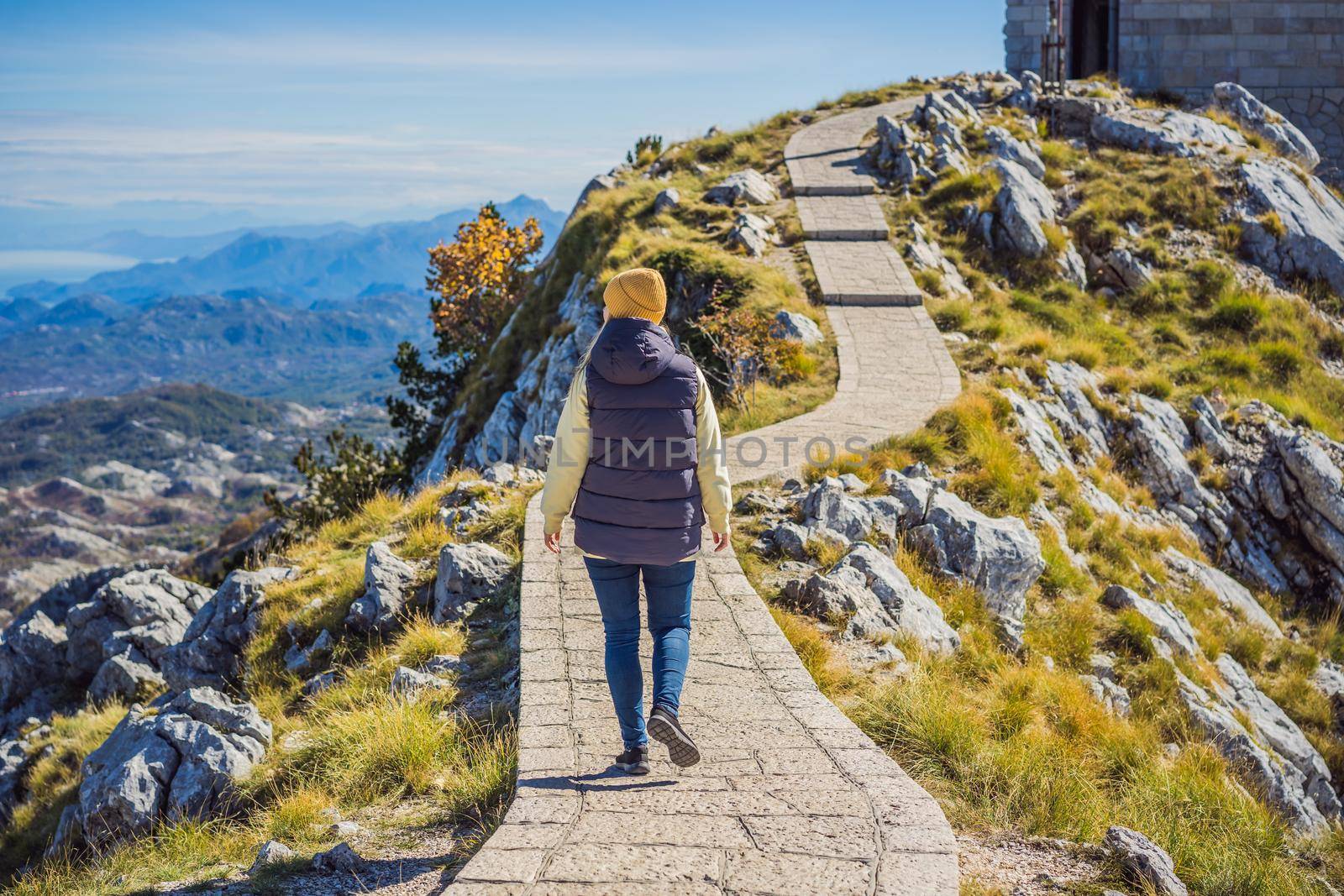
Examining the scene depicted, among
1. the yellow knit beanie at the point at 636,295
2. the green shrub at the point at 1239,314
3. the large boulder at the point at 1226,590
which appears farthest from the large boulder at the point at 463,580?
the green shrub at the point at 1239,314

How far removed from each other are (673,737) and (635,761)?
32 centimetres

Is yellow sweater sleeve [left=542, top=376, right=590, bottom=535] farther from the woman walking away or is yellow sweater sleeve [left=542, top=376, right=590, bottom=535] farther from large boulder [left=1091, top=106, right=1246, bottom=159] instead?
large boulder [left=1091, top=106, right=1246, bottom=159]

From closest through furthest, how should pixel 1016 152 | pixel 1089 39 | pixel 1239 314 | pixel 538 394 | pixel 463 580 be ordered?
pixel 463 580 < pixel 1239 314 < pixel 538 394 < pixel 1016 152 < pixel 1089 39

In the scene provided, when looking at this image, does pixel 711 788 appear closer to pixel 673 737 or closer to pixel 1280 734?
pixel 673 737

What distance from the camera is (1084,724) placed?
620cm

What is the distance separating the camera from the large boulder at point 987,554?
7.74 metres

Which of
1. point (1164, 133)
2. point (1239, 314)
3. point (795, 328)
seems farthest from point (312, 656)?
point (1164, 133)

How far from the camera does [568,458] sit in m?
4.43

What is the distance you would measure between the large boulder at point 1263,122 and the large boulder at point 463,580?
21604 millimetres

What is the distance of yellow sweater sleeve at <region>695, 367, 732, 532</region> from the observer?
174 inches

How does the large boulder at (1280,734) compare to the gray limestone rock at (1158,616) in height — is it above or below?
below

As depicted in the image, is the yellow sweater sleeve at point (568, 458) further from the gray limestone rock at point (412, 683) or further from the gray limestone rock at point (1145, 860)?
the gray limestone rock at point (1145, 860)

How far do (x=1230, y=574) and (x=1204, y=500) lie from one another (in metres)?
0.94

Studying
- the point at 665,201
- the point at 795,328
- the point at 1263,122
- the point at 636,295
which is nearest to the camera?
the point at 636,295
